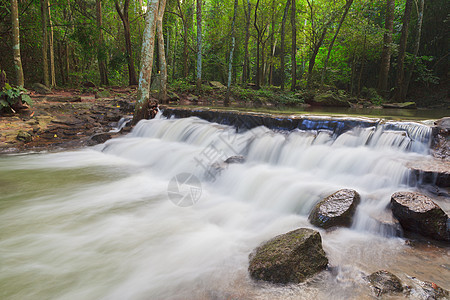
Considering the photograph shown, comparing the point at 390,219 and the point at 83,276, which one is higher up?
the point at 390,219

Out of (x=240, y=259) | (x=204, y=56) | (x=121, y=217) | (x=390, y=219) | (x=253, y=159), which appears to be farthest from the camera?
(x=204, y=56)

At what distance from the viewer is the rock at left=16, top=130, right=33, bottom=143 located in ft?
23.3

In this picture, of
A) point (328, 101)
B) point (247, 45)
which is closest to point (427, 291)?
point (328, 101)

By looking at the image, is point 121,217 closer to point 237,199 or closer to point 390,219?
point 237,199

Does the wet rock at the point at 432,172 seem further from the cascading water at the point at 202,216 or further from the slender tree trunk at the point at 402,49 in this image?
the slender tree trunk at the point at 402,49

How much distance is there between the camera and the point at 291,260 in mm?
2191

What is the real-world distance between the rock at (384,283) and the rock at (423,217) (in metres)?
1.07

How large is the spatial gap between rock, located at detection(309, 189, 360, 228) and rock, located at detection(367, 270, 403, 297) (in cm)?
95

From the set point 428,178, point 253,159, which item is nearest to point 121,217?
point 253,159

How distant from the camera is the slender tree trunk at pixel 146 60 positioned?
24.9ft

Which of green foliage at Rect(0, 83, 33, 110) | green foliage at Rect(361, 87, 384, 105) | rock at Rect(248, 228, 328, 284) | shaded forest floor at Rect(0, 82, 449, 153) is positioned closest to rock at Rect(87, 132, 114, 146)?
shaded forest floor at Rect(0, 82, 449, 153)

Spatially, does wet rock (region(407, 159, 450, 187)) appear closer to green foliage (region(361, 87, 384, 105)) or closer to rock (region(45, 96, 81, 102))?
rock (region(45, 96, 81, 102))

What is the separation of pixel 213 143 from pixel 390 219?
14.5ft

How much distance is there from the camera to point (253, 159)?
589cm
